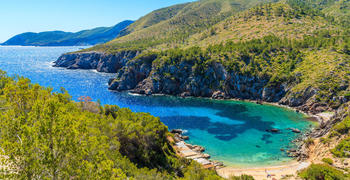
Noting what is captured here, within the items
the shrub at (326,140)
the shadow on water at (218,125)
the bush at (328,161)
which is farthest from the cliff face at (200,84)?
the bush at (328,161)

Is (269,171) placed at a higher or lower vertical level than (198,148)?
lower

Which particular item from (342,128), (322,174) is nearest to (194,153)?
(322,174)

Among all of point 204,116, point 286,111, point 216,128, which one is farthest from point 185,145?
point 286,111

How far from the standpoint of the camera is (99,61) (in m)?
182

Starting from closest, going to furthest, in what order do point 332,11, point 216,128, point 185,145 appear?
1. point 185,145
2. point 216,128
3. point 332,11

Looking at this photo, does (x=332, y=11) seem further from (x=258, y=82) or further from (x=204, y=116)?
(x=204, y=116)

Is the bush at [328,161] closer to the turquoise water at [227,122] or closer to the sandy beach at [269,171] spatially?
the sandy beach at [269,171]

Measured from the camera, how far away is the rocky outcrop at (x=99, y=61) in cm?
16845

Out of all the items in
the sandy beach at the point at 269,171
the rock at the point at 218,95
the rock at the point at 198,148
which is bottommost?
the sandy beach at the point at 269,171

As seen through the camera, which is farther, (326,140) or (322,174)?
(326,140)

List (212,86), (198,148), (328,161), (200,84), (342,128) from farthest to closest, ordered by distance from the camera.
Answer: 1. (200,84)
2. (212,86)
3. (198,148)
4. (342,128)
5. (328,161)

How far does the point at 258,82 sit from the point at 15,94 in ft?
310

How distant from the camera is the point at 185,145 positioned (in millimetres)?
54531

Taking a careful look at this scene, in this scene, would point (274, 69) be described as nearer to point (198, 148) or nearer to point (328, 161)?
point (198, 148)
